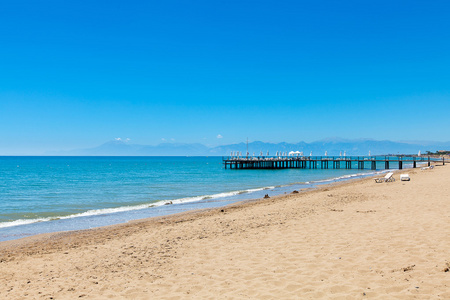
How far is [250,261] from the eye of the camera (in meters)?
→ 6.61

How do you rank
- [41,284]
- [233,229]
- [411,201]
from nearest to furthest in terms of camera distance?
[41,284] < [233,229] < [411,201]

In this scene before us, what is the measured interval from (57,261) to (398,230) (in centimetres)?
842

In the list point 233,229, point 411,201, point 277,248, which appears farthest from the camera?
point 411,201

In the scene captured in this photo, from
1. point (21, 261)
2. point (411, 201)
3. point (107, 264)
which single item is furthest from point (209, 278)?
point (411, 201)

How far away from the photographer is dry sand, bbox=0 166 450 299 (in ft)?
16.8

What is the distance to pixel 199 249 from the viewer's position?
25.8 ft

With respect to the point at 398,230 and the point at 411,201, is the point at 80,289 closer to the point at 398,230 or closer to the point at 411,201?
the point at 398,230

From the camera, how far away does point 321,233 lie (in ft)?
28.0

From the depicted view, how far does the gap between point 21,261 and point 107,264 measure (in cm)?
245

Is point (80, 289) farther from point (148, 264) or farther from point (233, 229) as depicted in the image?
point (233, 229)

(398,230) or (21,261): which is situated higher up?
(398,230)

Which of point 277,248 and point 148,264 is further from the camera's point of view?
point 277,248

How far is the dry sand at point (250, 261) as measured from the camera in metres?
5.12

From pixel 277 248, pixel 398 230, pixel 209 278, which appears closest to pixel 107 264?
pixel 209 278
